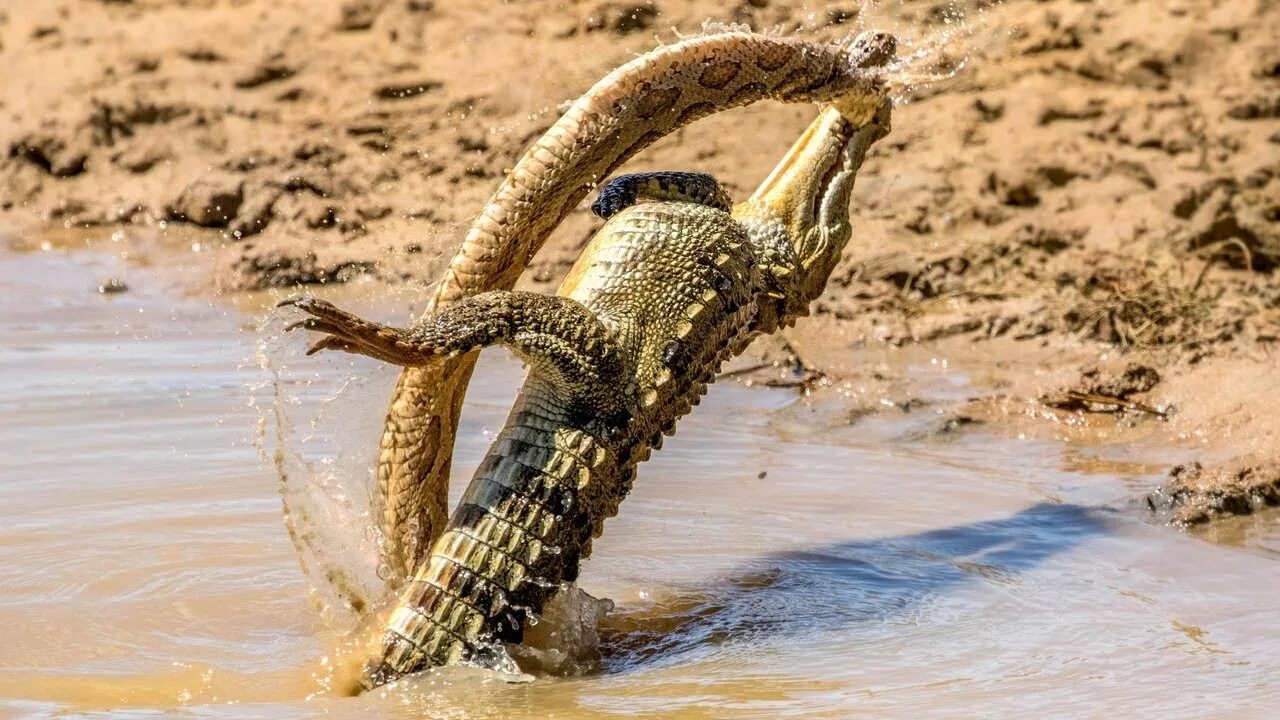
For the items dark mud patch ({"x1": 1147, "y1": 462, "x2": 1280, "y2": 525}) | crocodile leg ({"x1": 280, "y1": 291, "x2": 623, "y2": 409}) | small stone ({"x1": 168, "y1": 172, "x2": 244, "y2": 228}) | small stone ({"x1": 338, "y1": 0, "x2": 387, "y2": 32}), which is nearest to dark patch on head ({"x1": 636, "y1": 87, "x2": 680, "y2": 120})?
crocodile leg ({"x1": 280, "y1": 291, "x2": 623, "y2": 409})

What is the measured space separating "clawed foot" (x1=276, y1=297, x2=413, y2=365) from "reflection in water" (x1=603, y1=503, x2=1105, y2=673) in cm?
108

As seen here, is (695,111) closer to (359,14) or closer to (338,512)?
(338,512)

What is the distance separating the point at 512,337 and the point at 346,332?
16.5 inches

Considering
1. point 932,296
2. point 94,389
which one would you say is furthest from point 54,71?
point 932,296

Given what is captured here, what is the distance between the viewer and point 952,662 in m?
4.08

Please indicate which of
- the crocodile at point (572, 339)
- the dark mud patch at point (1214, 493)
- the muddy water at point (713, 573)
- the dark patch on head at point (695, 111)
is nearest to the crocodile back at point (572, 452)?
the crocodile at point (572, 339)

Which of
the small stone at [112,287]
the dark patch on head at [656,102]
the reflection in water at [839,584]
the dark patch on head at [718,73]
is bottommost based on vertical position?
the reflection in water at [839,584]

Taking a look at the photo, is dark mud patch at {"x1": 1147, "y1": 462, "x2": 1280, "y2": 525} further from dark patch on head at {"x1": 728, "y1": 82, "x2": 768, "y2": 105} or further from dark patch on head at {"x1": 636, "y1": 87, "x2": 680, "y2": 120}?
dark patch on head at {"x1": 636, "y1": 87, "x2": 680, "y2": 120}

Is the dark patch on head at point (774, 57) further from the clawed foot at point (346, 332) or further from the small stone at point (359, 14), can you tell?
the small stone at point (359, 14)

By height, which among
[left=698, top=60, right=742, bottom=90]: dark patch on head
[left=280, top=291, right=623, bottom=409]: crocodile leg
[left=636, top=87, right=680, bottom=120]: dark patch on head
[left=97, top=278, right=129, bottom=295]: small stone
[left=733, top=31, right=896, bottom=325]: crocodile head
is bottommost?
[left=97, top=278, right=129, bottom=295]: small stone

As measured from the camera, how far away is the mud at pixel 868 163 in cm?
732

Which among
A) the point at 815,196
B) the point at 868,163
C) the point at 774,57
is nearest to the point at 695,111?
the point at 774,57

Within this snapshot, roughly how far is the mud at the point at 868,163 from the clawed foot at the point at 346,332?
138 inches

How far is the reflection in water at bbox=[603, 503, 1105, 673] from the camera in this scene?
4316 mm
